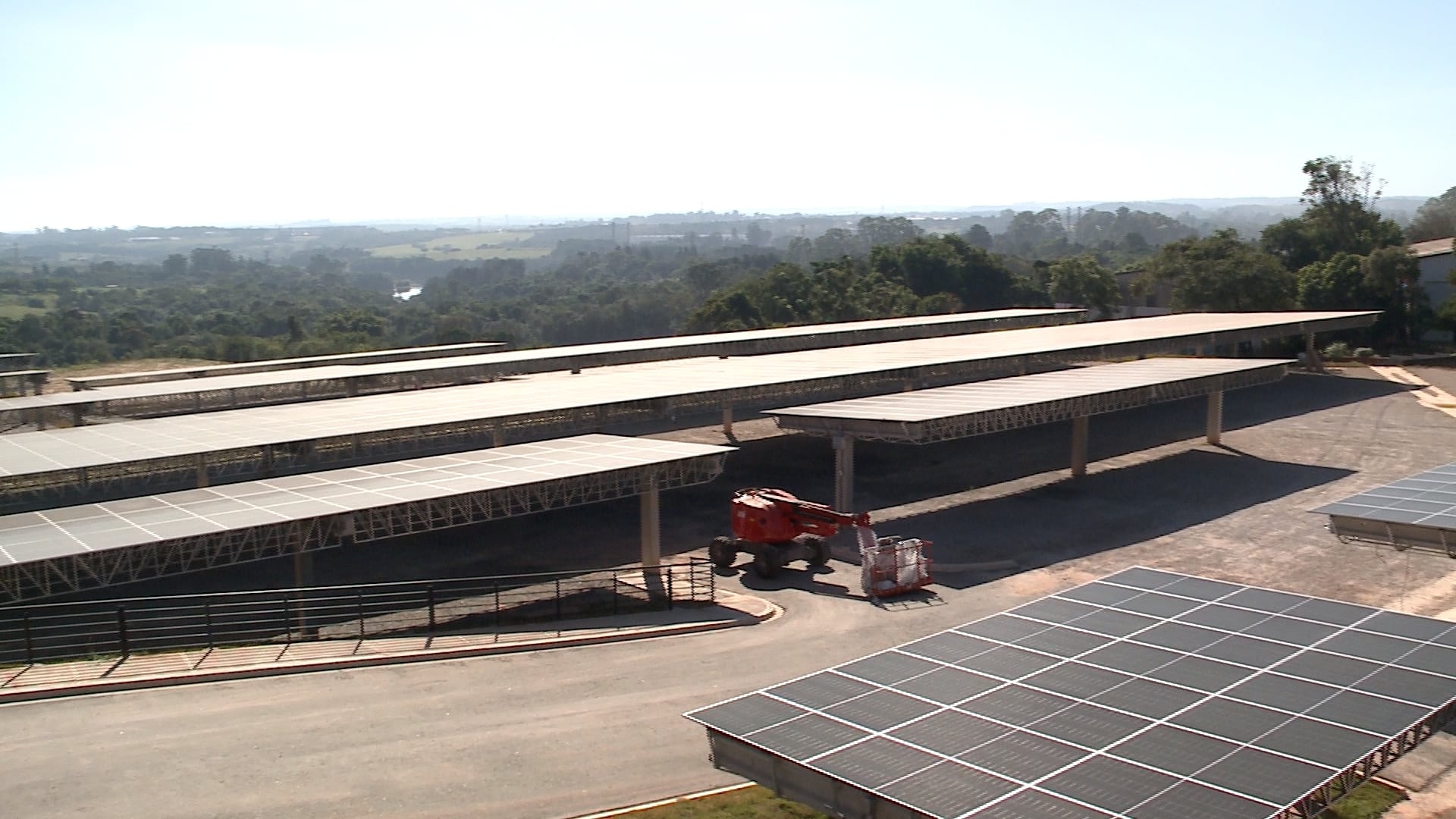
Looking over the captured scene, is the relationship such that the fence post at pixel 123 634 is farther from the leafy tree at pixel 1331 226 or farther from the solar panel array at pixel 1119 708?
the leafy tree at pixel 1331 226

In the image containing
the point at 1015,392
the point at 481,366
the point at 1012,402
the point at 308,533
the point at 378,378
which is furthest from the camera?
the point at 481,366

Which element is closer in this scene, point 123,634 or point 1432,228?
point 123,634

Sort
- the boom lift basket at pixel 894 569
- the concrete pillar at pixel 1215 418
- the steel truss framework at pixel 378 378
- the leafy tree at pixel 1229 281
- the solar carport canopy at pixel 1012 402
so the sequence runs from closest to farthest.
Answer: the boom lift basket at pixel 894 569 < the solar carport canopy at pixel 1012 402 < the steel truss framework at pixel 378 378 < the concrete pillar at pixel 1215 418 < the leafy tree at pixel 1229 281

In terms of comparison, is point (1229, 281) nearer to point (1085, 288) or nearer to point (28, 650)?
point (1085, 288)

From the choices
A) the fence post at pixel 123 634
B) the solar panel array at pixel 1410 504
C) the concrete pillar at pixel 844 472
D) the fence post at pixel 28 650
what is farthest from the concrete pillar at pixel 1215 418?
the fence post at pixel 28 650

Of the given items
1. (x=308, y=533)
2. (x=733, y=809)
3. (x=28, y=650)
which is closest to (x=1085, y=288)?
(x=308, y=533)

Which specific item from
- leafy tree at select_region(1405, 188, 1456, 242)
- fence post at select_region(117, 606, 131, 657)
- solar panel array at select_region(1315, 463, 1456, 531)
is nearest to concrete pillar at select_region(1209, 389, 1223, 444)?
solar panel array at select_region(1315, 463, 1456, 531)
